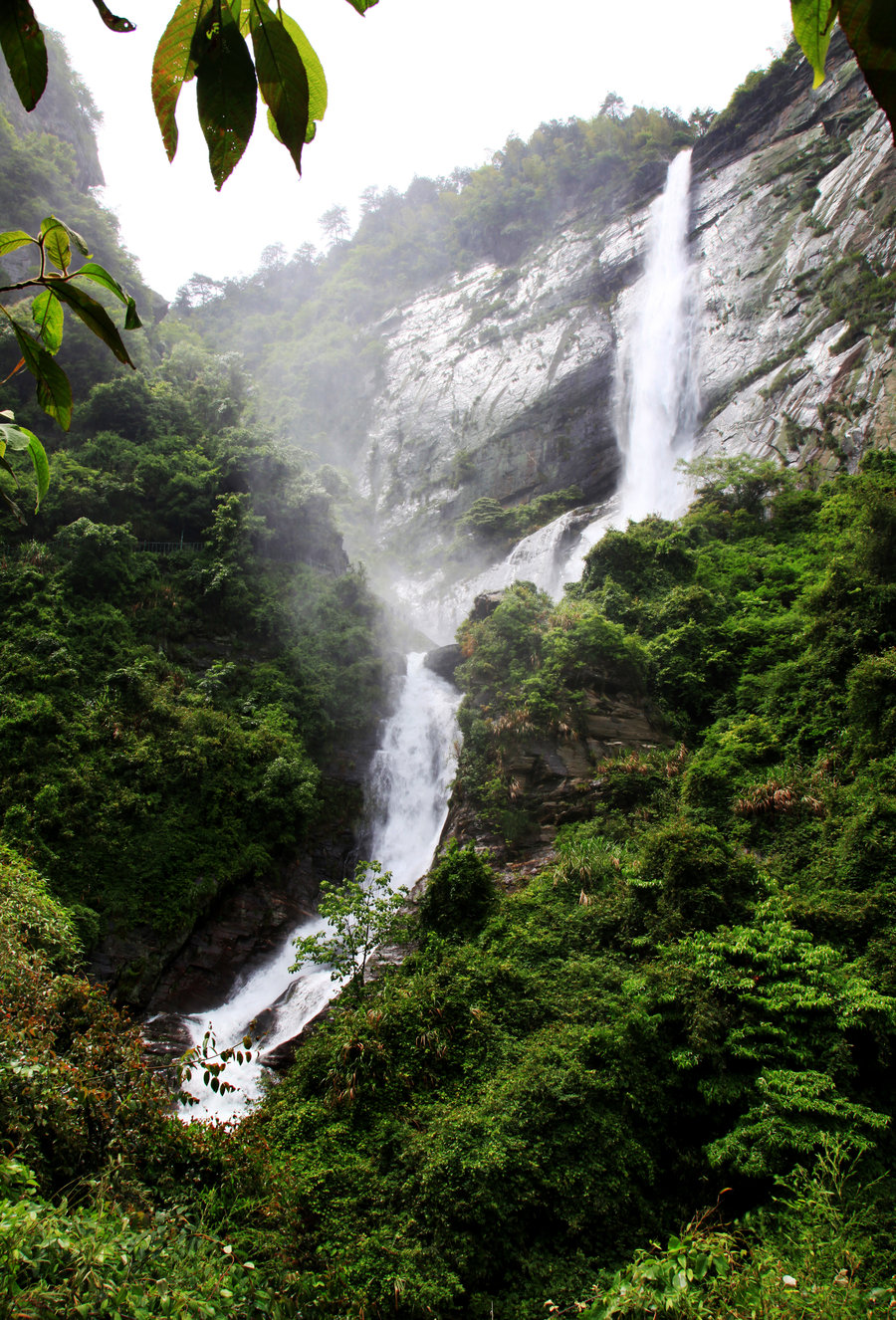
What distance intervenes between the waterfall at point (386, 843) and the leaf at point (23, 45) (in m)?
→ 8.23

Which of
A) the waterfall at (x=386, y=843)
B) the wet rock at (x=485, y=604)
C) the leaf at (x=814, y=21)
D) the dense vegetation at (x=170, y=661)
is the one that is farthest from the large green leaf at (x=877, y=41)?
the wet rock at (x=485, y=604)

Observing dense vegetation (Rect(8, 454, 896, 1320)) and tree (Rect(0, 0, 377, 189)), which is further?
dense vegetation (Rect(8, 454, 896, 1320))

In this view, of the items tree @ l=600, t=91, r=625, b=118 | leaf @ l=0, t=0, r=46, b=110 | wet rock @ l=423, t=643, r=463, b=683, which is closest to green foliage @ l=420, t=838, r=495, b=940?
leaf @ l=0, t=0, r=46, b=110

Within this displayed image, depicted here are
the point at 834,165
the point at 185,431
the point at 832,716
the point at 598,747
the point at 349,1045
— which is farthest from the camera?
the point at 834,165

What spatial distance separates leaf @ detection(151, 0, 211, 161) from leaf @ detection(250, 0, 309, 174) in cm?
7

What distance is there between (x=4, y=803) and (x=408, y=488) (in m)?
27.7

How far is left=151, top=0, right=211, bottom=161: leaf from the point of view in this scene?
0.84 m

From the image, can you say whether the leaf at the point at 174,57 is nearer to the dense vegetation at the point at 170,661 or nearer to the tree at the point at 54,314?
the tree at the point at 54,314

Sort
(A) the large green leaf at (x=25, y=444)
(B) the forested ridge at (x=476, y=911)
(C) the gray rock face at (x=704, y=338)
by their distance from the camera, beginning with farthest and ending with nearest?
(C) the gray rock face at (x=704, y=338) → (B) the forested ridge at (x=476, y=911) → (A) the large green leaf at (x=25, y=444)

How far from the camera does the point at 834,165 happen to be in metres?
24.6

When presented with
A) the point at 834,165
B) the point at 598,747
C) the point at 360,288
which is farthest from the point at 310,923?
the point at 360,288

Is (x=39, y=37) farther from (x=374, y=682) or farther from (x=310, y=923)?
(x=374, y=682)

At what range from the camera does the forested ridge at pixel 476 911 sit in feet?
15.6

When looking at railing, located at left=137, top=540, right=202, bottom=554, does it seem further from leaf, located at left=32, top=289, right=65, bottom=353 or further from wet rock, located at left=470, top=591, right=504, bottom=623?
leaf, located at left=32, top=289, right=65, bottom=353
